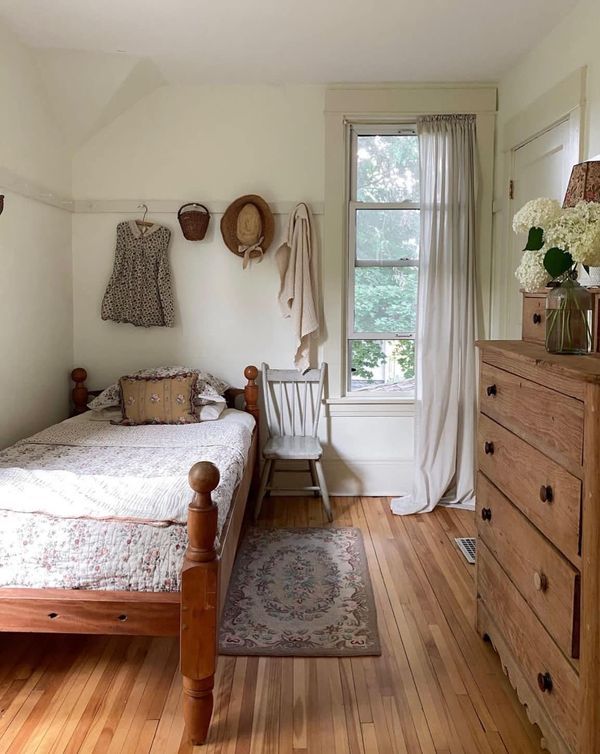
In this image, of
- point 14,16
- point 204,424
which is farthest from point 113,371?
point 14,16

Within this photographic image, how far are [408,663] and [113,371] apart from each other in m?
2.64

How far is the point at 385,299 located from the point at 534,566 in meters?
2.55

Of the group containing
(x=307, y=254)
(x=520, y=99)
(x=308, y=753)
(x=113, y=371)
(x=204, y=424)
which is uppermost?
(x=520, y=99)

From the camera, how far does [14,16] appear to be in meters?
3.01

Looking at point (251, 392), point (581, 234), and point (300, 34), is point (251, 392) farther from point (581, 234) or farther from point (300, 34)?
point (581, 234)

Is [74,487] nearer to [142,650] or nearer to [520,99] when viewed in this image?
[142,650]

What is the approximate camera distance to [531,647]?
191 centimetres

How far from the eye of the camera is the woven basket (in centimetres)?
396

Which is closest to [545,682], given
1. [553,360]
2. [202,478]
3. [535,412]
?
[535,412]

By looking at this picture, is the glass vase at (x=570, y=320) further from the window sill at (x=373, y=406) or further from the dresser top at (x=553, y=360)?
the window sill at (x=373, y=406)

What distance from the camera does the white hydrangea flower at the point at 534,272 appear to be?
6.84 feet

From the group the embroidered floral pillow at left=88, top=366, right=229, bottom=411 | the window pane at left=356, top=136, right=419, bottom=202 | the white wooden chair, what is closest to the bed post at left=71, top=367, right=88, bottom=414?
the embroidered floral pillow at left=88, top=366, right=229, bottom=411

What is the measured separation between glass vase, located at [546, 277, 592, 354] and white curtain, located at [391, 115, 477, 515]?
2068 mm

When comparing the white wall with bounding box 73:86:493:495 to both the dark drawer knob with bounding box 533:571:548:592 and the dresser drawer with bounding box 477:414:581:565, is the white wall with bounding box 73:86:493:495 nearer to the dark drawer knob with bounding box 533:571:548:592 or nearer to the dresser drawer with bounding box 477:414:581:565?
the dresser drawer with bounding box 477:414:581:565
